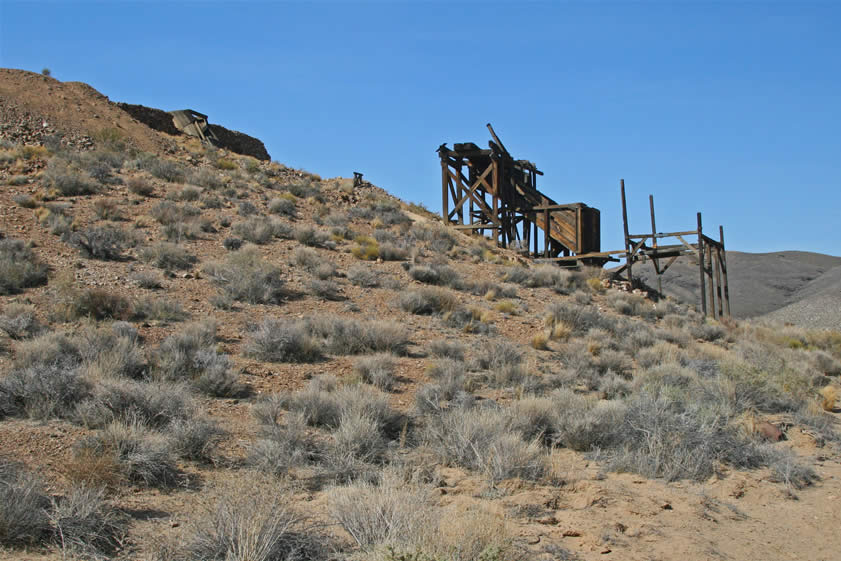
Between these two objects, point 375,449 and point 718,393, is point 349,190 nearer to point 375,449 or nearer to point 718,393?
point 718,393

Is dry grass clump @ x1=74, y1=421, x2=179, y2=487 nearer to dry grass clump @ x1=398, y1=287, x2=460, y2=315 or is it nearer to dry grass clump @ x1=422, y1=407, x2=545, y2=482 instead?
dry grass clump @ x1=422, y1=407, x2=545, y2=482

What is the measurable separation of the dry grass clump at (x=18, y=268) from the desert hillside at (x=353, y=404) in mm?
51

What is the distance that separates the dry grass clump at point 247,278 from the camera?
41.0 feet

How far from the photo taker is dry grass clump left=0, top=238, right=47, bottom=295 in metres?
11.1

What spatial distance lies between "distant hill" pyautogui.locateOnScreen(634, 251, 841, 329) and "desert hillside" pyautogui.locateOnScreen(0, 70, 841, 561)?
36.7 meters

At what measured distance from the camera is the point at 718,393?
32.1ft

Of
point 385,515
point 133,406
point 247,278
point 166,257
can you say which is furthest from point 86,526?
point 166,257

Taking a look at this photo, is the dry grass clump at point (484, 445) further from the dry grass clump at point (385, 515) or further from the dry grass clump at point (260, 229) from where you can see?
the dry grass clump at point (260, 229)

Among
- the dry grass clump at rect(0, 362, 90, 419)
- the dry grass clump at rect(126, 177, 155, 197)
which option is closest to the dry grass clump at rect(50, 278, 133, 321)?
the dry grass clump at rect(0, 362, 90, 419)

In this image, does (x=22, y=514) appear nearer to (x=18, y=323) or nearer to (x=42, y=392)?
(x=42, y=392)

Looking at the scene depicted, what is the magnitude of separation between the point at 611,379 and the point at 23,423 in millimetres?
8058

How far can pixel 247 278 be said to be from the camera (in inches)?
506

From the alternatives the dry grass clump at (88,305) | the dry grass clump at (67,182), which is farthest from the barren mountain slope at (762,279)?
the dry grass clump at (88,305)

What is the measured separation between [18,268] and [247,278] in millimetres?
3907
